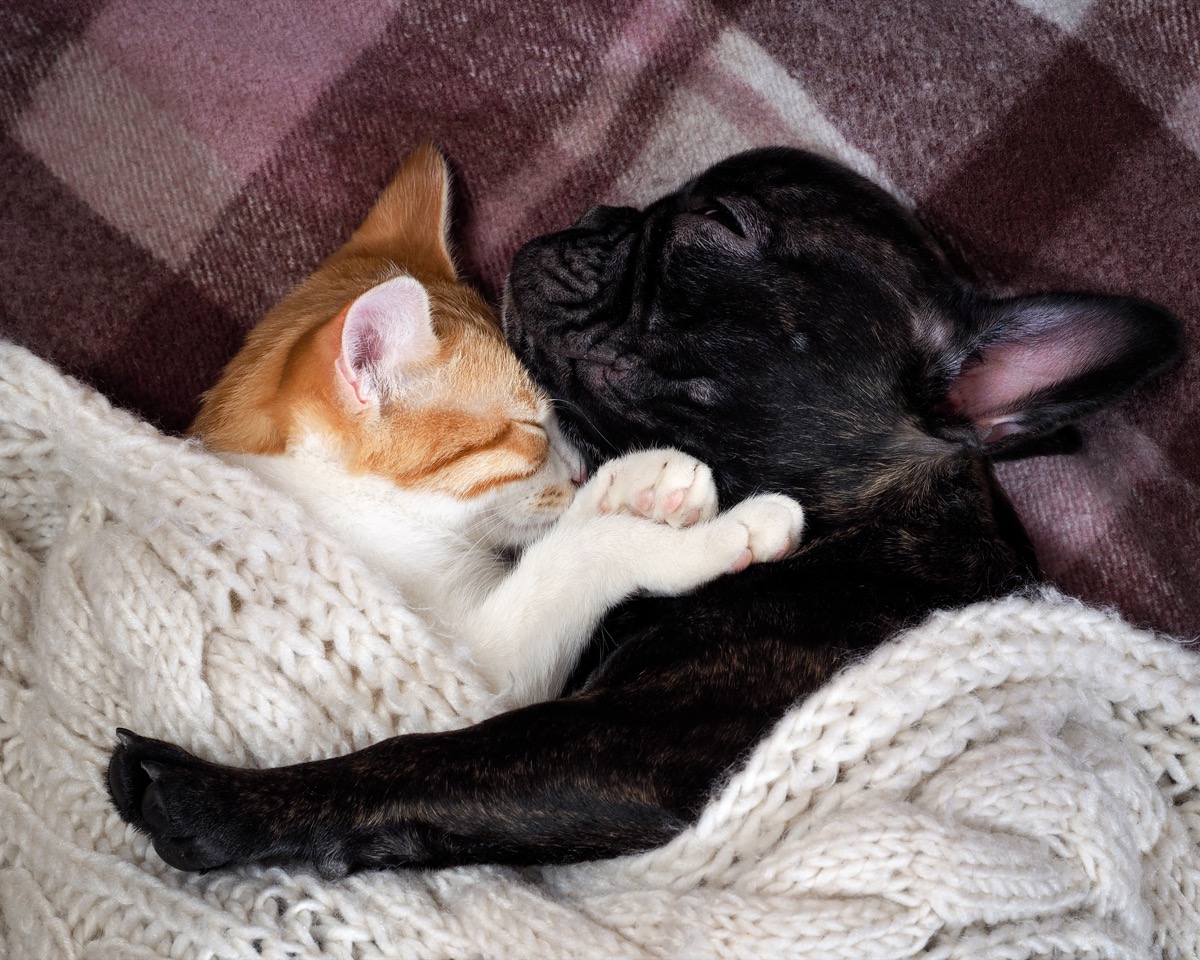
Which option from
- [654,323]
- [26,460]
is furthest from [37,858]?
[654,323]

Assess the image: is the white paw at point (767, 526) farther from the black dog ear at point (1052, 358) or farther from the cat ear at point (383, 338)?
the cat ear at point (383, 338)

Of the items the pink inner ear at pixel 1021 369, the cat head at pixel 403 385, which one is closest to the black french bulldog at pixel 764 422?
the pink inner ear at pixel 1021 369

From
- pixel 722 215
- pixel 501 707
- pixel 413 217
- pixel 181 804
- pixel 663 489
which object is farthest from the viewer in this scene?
pixel 413 217

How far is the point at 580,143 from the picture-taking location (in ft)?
5.97

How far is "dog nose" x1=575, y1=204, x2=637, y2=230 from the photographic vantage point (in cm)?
168

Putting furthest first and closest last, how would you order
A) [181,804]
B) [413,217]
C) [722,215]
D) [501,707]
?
[413,217]
[722,215]
[501,707]
[181,804]

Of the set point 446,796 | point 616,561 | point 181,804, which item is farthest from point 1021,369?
point 181,804

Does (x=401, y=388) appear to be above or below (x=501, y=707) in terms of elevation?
above

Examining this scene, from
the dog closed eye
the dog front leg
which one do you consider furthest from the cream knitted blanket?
the dog closed eye

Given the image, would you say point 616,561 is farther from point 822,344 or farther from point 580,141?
point 580,141

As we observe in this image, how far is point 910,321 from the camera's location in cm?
154

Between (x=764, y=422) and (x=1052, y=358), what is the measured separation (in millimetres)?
432

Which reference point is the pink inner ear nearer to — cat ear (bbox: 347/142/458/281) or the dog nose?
the dog nose

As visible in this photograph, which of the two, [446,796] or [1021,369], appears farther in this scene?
[1021,369]
